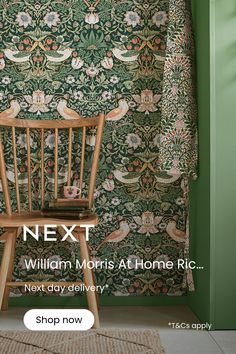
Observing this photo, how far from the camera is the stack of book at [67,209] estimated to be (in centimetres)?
230

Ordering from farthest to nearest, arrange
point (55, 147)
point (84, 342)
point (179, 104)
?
1. point (55, 147)
2. point (179, 104)
3. point (84, 342)

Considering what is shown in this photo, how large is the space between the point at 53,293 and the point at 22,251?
258 millimetres

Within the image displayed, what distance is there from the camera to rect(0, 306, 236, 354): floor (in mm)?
1973

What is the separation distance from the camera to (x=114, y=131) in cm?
263

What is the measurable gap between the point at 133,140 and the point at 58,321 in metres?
0.96

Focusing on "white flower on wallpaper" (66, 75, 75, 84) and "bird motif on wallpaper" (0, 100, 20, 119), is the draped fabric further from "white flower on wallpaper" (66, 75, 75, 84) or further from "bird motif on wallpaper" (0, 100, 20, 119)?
"bird motif on wallpaper" (0, 100, 20, 119)

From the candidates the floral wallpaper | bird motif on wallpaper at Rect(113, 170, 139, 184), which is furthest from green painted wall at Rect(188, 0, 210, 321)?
bird motif on wallpaper at Rect(113, 170, 139, 184)

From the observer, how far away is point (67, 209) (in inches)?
91.4

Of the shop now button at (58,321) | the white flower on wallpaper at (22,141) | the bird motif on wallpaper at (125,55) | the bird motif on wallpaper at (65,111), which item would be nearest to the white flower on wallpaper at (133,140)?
the bird motif on wallpaper at (65,111)

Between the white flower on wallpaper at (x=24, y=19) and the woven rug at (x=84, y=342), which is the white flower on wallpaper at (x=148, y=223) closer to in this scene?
the woven rug at (x=84, y=342)

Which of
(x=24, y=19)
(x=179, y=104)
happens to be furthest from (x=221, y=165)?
(x=24, y=19)

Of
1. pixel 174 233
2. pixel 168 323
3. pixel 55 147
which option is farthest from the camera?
pixel 174 233

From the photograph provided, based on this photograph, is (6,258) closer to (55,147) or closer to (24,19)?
(55,147)

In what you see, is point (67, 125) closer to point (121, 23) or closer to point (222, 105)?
point (121, 23)
